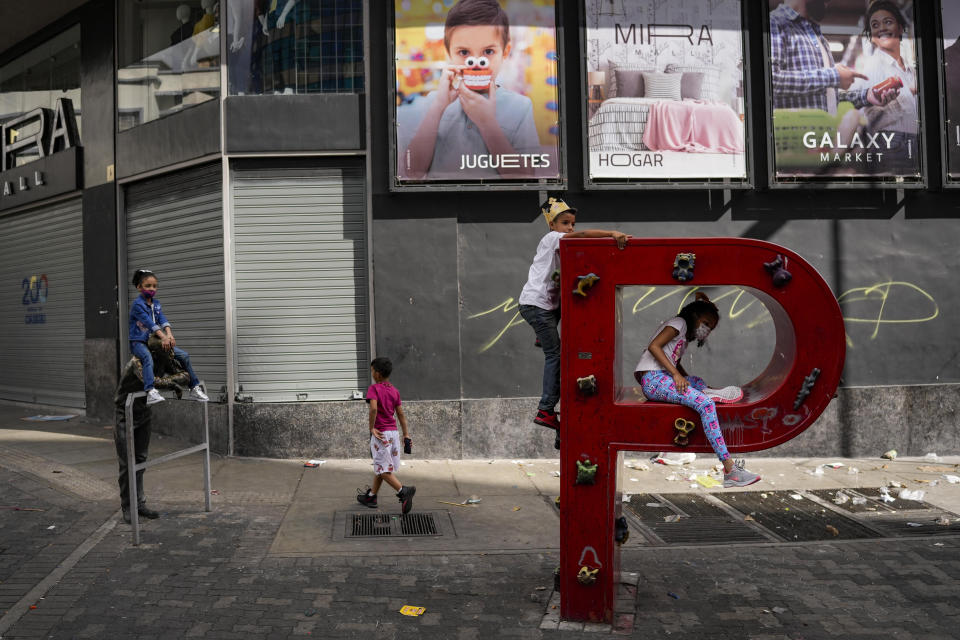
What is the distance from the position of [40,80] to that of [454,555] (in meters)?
12.0

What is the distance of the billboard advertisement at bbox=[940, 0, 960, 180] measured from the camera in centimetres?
993

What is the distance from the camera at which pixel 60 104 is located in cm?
1280

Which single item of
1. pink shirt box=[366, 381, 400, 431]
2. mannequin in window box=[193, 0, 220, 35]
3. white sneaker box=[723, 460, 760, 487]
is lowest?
white sneaker box=[723, 460, 760, 487]

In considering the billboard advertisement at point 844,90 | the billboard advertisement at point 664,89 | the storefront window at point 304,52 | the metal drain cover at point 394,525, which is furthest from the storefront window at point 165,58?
the billboard advertisement at point 844,90

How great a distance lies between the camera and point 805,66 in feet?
32.1

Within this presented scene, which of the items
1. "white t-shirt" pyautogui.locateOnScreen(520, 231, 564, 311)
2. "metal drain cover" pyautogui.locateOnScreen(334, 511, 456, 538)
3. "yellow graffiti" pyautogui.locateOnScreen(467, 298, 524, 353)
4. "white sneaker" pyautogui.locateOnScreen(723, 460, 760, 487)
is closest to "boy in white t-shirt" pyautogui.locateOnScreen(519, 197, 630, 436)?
"white t-shirt" pyautogui.locateOnScreen(520, 231, 564, 311)

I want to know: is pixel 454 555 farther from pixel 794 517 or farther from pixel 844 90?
pixel 844 90

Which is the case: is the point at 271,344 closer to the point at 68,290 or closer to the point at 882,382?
the point at 68,290

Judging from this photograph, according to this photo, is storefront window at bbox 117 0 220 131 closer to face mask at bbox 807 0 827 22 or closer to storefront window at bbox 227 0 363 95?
storefront window at bbox 227 0 363 95

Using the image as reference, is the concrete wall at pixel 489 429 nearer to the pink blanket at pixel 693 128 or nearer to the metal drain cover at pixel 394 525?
the metal drain cover at pixel 394 525

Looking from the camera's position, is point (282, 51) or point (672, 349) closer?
point (672, 349)

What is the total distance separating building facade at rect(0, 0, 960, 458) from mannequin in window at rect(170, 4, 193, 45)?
1.78 ft

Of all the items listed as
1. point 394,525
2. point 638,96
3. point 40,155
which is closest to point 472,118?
point 638,96

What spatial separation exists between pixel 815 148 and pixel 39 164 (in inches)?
456
